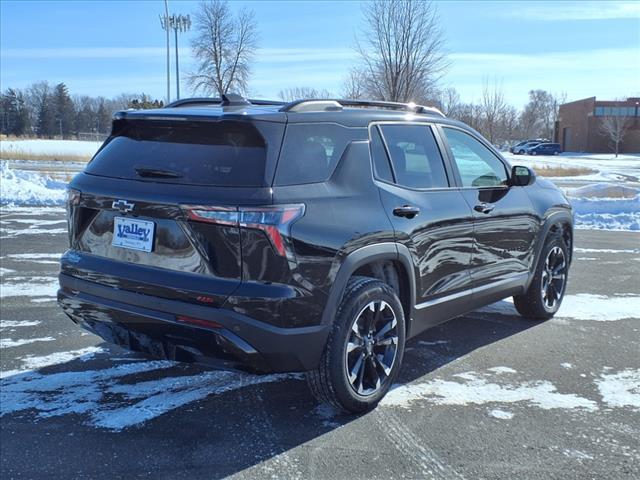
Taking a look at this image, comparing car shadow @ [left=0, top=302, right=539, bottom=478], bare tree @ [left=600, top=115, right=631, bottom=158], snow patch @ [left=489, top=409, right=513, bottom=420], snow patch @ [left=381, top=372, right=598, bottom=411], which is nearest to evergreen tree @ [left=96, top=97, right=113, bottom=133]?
bare tree @ [left=600, top=115, right=631, bottom=158]

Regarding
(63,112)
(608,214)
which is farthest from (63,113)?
(608,214)

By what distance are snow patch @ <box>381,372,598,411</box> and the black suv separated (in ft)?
0.82

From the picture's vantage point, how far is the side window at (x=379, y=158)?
393 centimetres

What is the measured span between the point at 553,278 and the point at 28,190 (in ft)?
46.5

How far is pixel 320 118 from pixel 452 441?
2013mm

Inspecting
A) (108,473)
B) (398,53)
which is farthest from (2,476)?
(398,53)

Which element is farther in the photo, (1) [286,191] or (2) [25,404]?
(2) [25,404]

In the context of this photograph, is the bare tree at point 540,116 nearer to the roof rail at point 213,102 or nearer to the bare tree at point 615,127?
the bare tree at point 615,127

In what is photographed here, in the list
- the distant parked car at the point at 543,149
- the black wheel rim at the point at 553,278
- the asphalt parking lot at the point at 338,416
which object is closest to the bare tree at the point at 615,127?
the distant parked car at the point at 543,149

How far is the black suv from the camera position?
320 centimetres

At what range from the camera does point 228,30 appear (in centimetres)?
4031

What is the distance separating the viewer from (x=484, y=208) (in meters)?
4.77

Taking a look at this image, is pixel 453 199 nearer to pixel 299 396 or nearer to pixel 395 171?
pixel 395 171

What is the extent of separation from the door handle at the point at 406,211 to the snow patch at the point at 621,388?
5.76 feet
